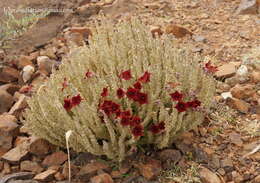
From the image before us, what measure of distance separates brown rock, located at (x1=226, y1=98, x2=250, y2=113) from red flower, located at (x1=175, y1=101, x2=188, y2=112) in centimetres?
96

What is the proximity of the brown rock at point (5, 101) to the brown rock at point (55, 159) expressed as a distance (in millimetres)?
971

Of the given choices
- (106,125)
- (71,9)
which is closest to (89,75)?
(106,125)

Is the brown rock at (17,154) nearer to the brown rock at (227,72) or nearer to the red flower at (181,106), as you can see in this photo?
the red flower at (181,106)

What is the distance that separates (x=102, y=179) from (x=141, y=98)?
0.65 metres

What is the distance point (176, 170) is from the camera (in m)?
3.03

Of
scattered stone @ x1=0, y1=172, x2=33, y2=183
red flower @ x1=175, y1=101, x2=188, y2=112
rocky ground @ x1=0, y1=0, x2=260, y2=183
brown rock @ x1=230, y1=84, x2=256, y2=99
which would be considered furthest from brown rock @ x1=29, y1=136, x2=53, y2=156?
brown rock @ x1=230, y1=84, x2=256, y2=99

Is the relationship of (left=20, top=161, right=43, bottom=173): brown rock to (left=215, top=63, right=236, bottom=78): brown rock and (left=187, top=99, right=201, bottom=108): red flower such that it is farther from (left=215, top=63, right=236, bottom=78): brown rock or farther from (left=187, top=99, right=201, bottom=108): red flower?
(left=215, top=63, right=236, bottom=78): brown rock

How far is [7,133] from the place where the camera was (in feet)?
11.3

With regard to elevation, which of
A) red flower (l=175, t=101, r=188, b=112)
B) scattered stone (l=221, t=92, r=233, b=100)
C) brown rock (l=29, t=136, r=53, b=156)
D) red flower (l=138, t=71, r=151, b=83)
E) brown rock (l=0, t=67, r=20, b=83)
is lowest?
brown rock (l=29, t=136, r=53, b=156)

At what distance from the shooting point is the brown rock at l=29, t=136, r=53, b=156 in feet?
10.7

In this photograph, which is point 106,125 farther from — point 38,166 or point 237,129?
point 237,129

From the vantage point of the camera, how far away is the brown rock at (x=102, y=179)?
9.57ft

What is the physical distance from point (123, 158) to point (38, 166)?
2.35 ft

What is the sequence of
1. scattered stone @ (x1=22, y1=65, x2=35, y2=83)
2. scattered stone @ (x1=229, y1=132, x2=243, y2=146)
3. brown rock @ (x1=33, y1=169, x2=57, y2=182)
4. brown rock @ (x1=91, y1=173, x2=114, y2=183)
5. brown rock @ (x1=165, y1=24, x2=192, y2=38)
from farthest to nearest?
brown rock @ (x1=165, y1=24, x2=192, y2=38), scattered stone @ (x1=22, y1=65, x2=35, y2=83), scattered stone @ (x1=229, y1=132, x2=243, y2=146), brown rock @ (x1=33, y1=169, x2=57, y2=182), brown rock @ (x1=91, y1=173, x2=114, y2=183)
